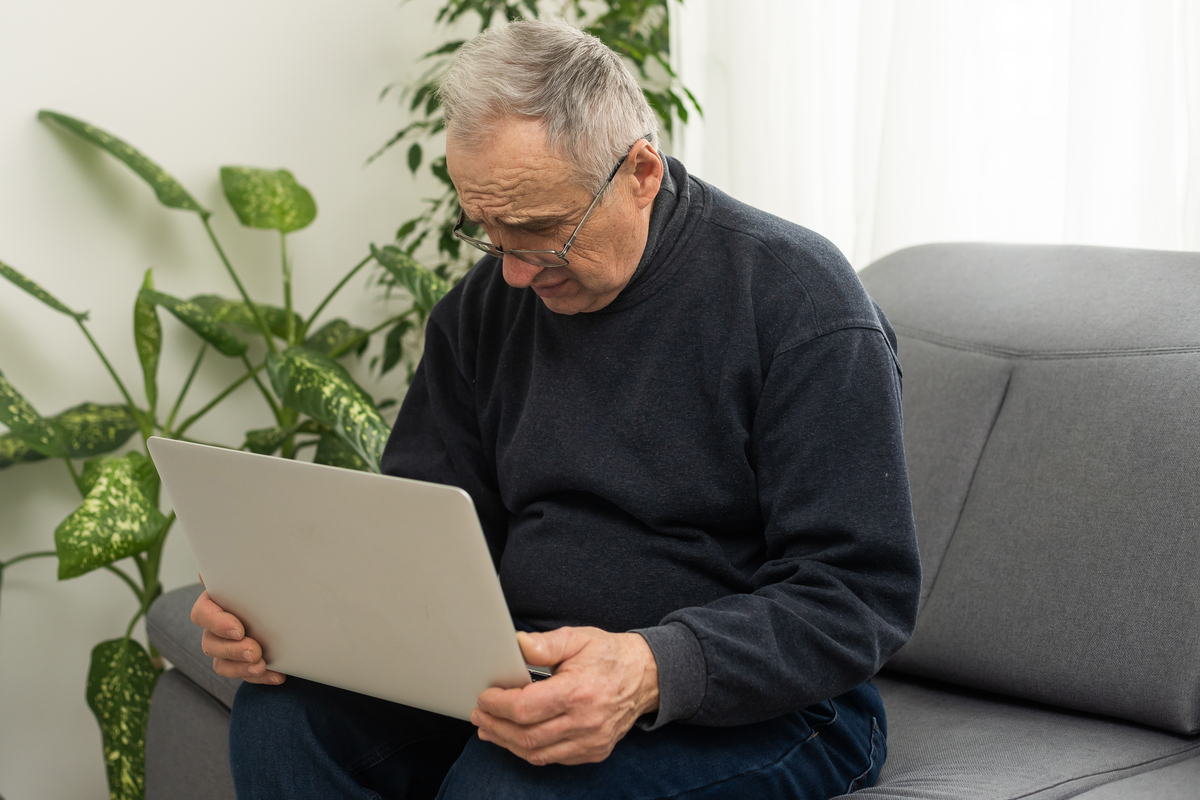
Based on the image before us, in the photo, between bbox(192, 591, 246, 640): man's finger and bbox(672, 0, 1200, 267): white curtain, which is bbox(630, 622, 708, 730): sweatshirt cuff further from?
bbox(672, 0, 1200, 267): white curtain

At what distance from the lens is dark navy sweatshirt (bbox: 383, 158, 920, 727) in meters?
0.82

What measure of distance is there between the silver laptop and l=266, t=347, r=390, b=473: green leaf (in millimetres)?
536

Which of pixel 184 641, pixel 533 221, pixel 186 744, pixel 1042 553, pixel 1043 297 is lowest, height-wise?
pixel 186 744

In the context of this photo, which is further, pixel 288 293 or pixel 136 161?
pixel 288 293

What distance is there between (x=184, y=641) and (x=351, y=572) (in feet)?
2.12

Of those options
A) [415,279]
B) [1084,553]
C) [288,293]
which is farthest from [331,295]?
[1084,553]

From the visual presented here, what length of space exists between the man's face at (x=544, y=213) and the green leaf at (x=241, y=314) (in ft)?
3.49

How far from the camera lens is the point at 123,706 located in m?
1.59

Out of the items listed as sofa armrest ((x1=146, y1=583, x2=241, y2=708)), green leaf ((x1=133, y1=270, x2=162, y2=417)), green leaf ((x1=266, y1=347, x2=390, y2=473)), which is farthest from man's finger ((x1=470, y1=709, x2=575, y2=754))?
green leaf ((x1=133, y1=270, x2=162, y2=417))

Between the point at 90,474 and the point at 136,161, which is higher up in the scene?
the point at 136,161

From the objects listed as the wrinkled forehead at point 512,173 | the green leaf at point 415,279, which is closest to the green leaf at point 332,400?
the green leaf at point 415,279

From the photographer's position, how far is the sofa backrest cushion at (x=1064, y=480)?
3.23 feet

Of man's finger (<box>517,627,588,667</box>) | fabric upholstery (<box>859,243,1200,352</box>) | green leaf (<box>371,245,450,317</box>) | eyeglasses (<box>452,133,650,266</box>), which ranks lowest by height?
man's finger (<box>517,627,588,667</box>)

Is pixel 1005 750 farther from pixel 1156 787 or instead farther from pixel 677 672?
pixel 677 672
